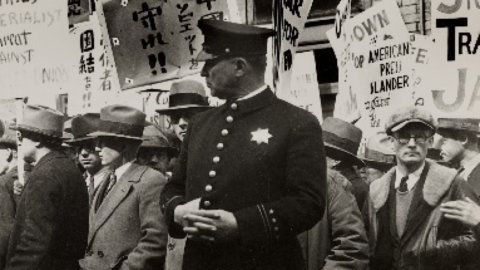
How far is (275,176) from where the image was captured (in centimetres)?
356

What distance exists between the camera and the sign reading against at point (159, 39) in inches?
257

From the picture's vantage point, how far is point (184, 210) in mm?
3539

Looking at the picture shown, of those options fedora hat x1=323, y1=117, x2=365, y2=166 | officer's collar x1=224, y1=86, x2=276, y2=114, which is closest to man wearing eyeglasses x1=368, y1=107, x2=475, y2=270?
fedora hat x1=323, y1=117, x2=365, y2=166

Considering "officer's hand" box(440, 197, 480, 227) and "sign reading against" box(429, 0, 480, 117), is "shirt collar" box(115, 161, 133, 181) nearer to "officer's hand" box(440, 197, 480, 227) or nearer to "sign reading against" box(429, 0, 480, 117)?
"officer's hand" box(440, 197, 480, 227)

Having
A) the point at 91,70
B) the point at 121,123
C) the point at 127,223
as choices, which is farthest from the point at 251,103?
the point at 91,70

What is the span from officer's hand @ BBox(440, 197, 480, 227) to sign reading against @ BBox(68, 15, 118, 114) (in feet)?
12.8

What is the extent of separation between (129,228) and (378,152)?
10.0 feet

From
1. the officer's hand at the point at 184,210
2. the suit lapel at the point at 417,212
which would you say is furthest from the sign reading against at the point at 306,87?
the officer's hand at the point at 184,210

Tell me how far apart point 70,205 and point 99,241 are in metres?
0.42

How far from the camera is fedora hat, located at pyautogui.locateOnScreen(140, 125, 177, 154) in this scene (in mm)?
7309

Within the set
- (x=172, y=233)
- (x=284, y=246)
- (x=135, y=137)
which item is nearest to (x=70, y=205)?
(x=135, y=137)

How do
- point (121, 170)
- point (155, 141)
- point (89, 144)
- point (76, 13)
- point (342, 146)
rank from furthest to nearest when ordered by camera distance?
point (76, 13)
point (155, 141)
point (89, 144)
point (342, 146)
point (121, 170)

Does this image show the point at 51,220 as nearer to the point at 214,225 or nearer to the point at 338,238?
the point at 338,238

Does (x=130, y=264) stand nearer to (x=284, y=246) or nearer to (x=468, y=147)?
(x=284, y=246)
